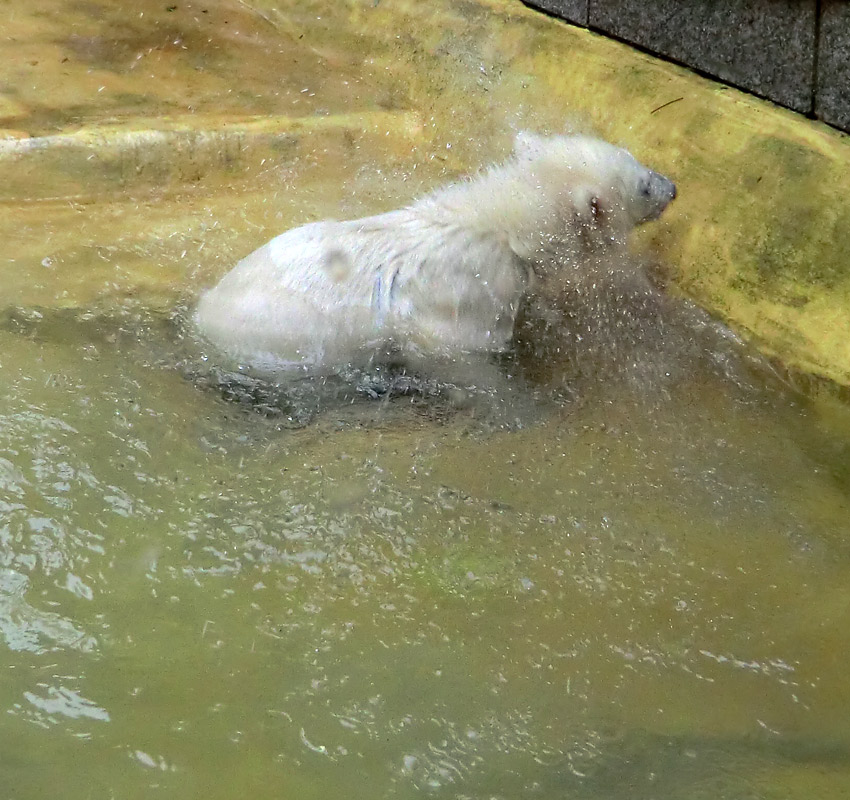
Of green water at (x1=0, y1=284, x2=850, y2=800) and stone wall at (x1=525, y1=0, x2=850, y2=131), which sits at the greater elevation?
stone wall at (x1=525, y1=0, x2=850, y2=131)

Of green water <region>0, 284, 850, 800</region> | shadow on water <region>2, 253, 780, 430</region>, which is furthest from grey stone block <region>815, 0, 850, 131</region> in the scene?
green water <region>0, 284, 850, 800</region>

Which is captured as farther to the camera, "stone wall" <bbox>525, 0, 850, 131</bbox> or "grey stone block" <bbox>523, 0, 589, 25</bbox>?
"grey stone block" <bbox>523, 0, 589, 25</bbox>

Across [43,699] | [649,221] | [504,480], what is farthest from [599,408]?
[43,699]

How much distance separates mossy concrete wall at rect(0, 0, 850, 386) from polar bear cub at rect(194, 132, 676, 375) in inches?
16.0

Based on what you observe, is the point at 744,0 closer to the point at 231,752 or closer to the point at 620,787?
the point at 620,787

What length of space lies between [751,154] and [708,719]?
2.32m

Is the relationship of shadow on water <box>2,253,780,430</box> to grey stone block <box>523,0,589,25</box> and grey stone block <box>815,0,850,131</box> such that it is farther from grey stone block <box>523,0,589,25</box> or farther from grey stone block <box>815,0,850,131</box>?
grey stone block <box>523,0,589,25</box>

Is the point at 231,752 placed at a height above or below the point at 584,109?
below

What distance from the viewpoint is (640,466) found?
2.83 metres

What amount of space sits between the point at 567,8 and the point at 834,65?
1.57m

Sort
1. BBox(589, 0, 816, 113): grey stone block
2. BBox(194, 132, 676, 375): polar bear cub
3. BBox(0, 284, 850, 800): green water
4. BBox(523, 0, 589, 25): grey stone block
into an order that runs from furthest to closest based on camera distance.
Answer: BBox(523, 0, 589, 25): grey stone block, BBox(589, 0, 816, 113): grey stone block, BBox(194, 132, 676, 375): polar bear cub, BBox(0, 284, 850, 800): green water

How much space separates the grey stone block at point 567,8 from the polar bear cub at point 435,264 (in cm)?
103

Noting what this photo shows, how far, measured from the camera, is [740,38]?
3533mm

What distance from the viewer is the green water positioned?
73.2 inches
